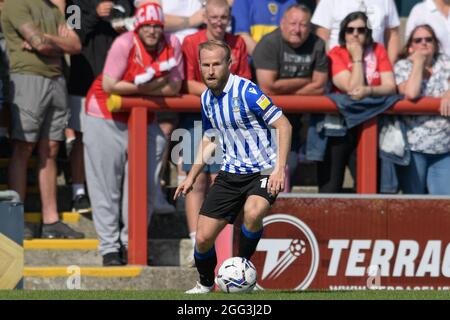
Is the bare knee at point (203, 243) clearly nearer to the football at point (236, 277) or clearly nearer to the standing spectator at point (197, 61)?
the football at point (236, 277)

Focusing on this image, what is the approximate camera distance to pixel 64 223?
13133 millimetres

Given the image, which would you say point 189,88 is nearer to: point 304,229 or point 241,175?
point 304,229

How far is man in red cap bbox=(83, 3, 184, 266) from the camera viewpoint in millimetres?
12445

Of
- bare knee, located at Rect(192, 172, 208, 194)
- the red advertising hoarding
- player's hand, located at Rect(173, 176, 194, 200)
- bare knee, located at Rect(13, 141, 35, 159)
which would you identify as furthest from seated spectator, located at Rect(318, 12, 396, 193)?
player's hand, located at Rect(173, 176, 194, 200)

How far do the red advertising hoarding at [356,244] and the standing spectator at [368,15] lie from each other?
1.73 m

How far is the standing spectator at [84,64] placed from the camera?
13.0 m

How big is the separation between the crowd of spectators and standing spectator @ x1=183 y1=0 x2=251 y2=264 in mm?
13

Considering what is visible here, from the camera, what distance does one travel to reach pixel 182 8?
13.3m

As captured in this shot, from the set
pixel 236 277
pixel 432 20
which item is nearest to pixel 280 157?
pixel 236 277

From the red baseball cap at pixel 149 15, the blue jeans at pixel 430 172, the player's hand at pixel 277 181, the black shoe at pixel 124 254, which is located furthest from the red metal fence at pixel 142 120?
the player's hand at pixel 277 181

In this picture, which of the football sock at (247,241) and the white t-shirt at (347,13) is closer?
the football sock at (247,241)
